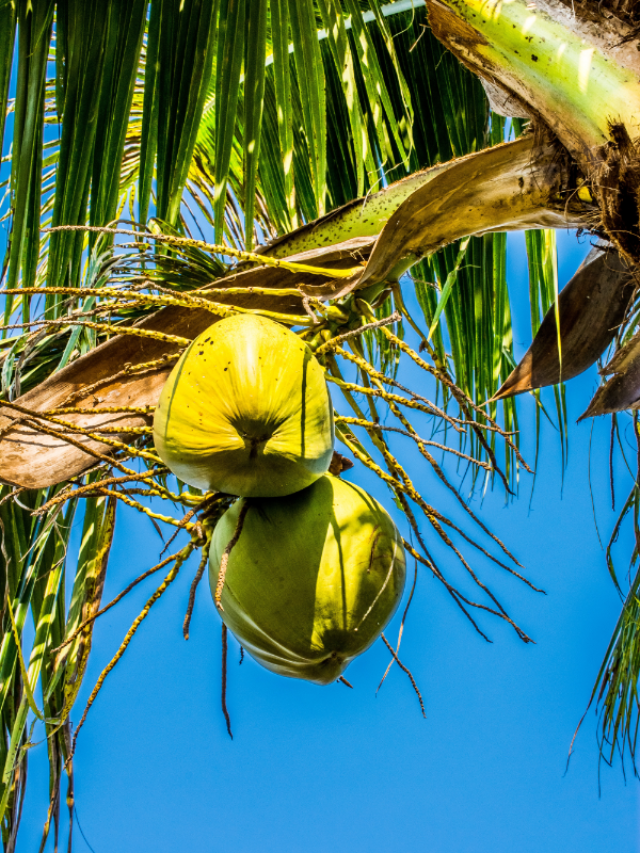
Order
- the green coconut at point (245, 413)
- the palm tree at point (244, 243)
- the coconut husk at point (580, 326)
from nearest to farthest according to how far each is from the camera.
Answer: the green coconut at point (245, 413) < the palm tree at point (244, 243) < the coconut husk at point (580, 326)

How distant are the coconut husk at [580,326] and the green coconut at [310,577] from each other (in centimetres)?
A: 46

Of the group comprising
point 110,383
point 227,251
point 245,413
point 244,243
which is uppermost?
point 244,243

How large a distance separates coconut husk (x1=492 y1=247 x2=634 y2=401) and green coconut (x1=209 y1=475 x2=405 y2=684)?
46cm

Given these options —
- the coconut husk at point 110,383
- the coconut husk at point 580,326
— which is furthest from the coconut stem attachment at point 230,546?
the coconut husk at point 580,326

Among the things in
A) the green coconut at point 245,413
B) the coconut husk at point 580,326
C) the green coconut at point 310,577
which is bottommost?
the green coconut at point 310,577

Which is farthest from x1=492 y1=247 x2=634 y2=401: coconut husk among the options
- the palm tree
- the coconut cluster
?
the coconut cluster

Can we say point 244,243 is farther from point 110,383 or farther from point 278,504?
point 278,504

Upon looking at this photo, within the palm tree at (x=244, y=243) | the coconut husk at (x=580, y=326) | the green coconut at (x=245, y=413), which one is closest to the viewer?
the green coconut at (x=245, y=413)

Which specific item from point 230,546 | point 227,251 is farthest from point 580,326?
point 230,546

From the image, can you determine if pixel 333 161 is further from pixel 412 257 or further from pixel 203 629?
pixel 203 629

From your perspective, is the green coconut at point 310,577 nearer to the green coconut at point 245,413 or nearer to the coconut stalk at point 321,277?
the green coconut at point 245,413

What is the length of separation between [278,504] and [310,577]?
10 centimetres

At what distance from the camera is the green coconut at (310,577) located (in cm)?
91

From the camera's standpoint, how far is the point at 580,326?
1.32m
